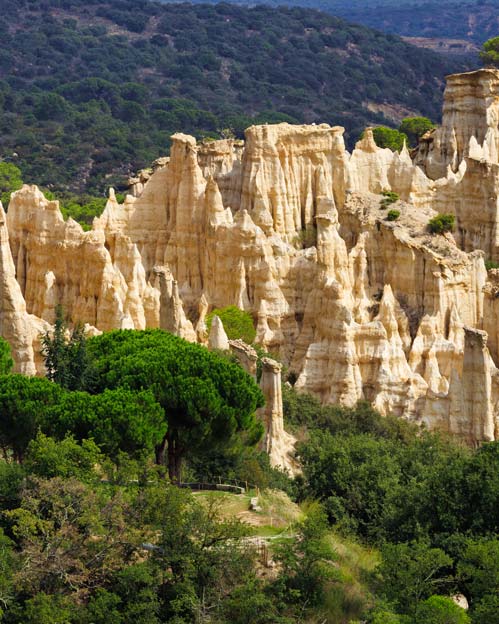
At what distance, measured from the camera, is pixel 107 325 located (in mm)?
51688

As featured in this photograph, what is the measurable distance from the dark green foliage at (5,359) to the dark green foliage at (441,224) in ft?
71.3

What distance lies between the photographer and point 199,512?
32.1m

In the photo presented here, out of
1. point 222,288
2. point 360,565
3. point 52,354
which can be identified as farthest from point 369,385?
point 360,565

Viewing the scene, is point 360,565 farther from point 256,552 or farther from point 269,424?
point 269,424

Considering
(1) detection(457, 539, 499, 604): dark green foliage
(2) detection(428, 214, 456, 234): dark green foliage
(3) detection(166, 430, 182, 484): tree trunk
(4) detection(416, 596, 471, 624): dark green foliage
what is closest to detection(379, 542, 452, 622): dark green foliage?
(1) detection(457, 539, 499, 604): dark green foliage

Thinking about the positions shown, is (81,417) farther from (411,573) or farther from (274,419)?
(274,419)

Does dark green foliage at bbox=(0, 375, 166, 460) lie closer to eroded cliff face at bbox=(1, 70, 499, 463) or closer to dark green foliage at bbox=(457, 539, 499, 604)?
dark green foliage at bbox=(457, 539, 499, 604)

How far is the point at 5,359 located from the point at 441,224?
23.0 m

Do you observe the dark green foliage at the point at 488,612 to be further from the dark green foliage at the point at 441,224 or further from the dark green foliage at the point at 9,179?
the dark green foliage at the point at 9,179

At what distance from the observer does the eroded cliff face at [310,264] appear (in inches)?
2072

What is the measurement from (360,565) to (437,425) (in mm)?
17964

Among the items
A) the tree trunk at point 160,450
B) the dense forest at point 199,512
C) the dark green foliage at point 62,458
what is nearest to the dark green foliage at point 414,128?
the dense forest at point 199,512

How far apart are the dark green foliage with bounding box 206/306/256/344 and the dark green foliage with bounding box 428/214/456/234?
7.94m

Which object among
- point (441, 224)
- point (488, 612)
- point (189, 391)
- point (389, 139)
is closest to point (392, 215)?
point (441, 224)
